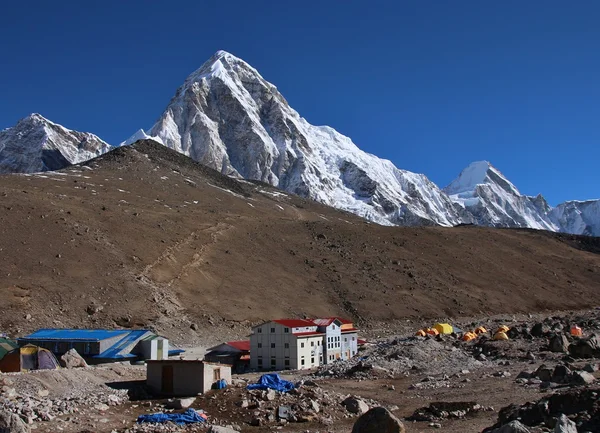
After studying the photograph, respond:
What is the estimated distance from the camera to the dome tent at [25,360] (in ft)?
129

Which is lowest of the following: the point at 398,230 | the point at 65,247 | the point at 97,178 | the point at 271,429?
the point at 271,429

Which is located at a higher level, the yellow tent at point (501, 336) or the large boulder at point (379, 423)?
the yellow tent at point (501, 336)

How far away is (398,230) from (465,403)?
8975 cm

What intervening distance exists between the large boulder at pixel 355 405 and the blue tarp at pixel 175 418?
6.95 metres

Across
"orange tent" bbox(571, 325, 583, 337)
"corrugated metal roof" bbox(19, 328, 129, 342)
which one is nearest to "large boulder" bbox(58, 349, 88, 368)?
"corrugated metal roof" bbox(19, 328, 129, 342)

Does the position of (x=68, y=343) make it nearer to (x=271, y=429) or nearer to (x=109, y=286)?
(x=109, y=286)

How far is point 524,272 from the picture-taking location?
111 meters

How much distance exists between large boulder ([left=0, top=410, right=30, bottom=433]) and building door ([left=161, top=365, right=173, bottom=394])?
1265 cm

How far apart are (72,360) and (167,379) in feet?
37.3

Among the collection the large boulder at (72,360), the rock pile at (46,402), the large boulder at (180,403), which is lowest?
the large boulder at (180,403)

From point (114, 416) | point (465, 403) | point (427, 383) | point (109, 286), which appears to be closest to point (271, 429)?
point (114, 416)

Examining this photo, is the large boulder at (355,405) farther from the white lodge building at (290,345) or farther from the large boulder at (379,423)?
the white lodge building at (290,345)

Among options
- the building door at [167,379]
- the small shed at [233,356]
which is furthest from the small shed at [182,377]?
the small shed at [233,356]

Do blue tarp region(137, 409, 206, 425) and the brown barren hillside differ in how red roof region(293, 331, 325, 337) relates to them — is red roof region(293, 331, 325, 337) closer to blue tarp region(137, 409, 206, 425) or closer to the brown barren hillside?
the brown barren hillside
